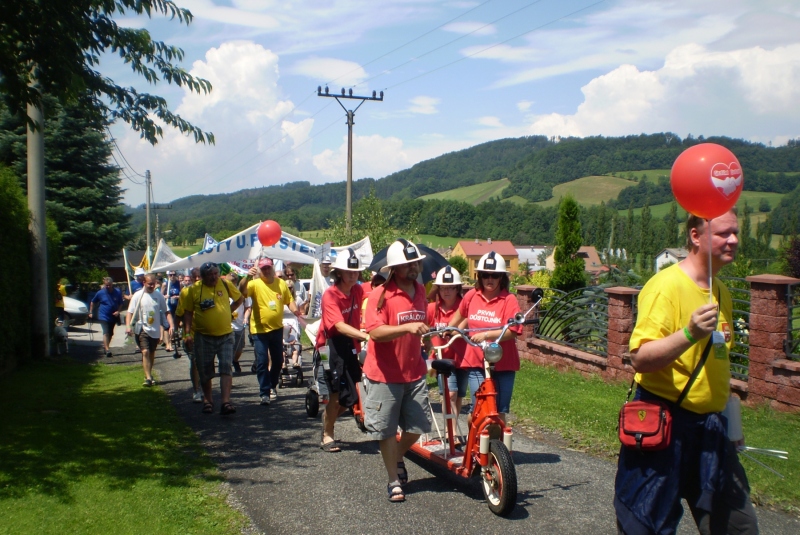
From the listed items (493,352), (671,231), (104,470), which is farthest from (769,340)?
(671,231)

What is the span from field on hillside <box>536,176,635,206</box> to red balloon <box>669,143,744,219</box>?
109992mm

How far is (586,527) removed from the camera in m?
4.87

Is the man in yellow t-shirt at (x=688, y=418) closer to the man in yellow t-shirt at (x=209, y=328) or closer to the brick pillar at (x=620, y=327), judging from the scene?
the man in yellow t-shirt at (x=209, y=328)

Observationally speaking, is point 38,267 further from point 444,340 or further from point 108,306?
point 444,340

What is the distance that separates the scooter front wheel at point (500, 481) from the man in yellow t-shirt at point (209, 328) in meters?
4.36

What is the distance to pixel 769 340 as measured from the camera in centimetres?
780

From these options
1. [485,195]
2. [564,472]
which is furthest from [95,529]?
[485,195]

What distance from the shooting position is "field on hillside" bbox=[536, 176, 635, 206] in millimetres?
114312

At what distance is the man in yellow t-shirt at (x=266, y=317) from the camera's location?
9188 mm

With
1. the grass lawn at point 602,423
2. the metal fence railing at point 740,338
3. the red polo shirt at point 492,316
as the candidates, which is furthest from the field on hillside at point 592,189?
the red polo shirt at point 492,316

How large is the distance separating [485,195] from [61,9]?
125 m

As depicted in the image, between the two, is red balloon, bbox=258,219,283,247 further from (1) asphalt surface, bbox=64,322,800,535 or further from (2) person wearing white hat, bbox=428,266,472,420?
(2) person wearing white hat, bbox=428,266,472,420

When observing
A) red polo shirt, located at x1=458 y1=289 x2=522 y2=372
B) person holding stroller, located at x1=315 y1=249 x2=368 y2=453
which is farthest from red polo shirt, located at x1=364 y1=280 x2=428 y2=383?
person holding stroller, located at x1=315 y1=249 x2=368 y2=453

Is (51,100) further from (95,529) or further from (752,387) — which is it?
(752,387)
